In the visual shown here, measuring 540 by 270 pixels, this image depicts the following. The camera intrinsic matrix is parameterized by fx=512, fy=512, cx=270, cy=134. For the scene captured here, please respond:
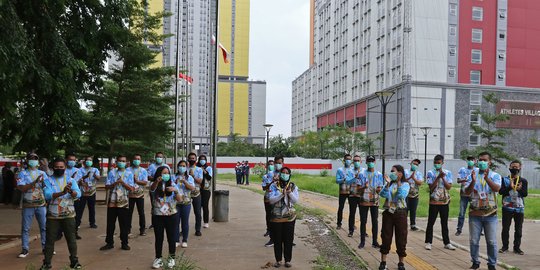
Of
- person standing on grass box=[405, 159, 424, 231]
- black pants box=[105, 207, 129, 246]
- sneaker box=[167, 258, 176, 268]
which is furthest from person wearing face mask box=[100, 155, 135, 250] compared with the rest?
person standing on grass box=[405, 159, 424, 231]

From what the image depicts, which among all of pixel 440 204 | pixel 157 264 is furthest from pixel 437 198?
pixel 157 264

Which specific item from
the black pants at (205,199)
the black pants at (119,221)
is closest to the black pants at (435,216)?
the black pants at (205,199)

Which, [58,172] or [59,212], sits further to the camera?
[58,172]

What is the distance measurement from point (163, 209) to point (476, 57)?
53446mm

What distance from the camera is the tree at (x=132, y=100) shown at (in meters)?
18.7

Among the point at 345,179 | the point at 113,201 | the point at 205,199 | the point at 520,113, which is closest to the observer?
the point at 113,201

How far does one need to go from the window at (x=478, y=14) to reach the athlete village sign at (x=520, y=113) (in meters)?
9.24

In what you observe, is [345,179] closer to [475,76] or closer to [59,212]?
[59,212]

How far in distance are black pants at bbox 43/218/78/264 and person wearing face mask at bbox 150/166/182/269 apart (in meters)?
1.29

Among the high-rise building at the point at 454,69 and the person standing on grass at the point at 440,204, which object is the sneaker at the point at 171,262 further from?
the high-rise building at the point at 454,69

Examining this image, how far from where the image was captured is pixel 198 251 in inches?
398

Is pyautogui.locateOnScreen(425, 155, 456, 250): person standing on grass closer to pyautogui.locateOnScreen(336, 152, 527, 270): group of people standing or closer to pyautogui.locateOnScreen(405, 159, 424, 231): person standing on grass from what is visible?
pyautogui.locateOnScreen(336, 152, 527, 270): group of people standing

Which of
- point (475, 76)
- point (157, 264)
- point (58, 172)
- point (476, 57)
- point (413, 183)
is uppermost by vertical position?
point (476, 57)

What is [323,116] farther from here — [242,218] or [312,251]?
[312,251]
